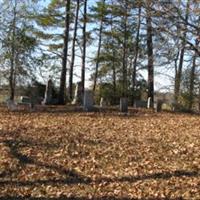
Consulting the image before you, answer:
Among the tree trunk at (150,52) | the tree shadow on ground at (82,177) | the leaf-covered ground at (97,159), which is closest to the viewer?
the leaf-covered ground at (97,159)

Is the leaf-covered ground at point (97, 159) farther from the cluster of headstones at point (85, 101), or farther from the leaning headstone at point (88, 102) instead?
the cluster of headstones at point (85, 101)

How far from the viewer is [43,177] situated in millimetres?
10430

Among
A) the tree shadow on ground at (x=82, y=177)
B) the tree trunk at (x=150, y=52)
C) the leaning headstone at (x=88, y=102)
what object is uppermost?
the tree trunk at (x=150, y=52)

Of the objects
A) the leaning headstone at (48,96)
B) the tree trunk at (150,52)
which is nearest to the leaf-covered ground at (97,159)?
the tree trunk at (150,52)

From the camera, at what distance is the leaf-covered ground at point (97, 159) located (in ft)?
31.4

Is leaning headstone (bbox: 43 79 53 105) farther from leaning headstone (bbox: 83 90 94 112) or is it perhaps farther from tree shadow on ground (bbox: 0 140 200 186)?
tree shadow on ground (bbox: 0 140 200 186)

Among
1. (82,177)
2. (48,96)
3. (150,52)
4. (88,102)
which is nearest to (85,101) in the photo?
(88,102)

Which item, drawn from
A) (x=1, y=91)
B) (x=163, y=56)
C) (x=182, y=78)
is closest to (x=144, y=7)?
(x=163, y=56)

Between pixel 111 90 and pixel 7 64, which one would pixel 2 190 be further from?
pixel 111 90

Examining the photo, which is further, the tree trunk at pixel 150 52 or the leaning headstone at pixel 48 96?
the leaning headstone at pixel 48 96

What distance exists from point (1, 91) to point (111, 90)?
875 centimetres

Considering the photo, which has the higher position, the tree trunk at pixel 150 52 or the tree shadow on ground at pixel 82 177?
the tree trunk at pixel 150 52

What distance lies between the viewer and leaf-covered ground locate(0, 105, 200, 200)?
9562 millimetres

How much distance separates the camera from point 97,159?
11680mm
